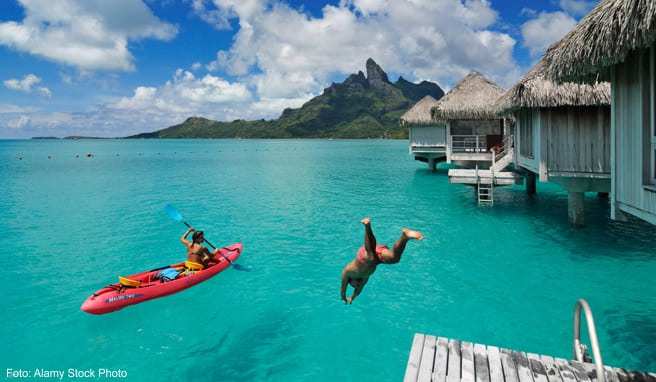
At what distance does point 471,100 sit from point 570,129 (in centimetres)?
1162

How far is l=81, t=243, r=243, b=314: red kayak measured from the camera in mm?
9156

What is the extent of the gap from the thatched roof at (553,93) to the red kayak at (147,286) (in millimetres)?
10457

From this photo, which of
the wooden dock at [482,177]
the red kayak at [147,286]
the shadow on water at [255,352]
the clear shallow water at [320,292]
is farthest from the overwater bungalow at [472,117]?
the shadow on water at [255,352]

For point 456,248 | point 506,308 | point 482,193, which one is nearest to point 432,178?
point 482,193

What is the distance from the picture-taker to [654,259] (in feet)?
37.7

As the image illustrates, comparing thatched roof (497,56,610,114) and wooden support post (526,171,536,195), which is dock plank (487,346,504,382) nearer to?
thatched roof (497,56,610,114)

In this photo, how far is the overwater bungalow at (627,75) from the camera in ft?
19.8

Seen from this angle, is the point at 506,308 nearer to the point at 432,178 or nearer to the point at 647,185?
the point at 647,185

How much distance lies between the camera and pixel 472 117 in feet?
77.8

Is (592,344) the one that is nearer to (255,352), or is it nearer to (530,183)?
(255,352)

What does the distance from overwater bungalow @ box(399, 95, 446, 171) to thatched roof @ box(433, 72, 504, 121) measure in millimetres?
6051

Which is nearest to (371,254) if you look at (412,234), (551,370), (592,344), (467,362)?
(412,234)

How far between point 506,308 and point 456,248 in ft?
14.7

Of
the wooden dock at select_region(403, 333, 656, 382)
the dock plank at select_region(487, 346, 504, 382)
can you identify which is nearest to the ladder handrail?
the wooden dock at select_region(403, 333, 656, 382)
